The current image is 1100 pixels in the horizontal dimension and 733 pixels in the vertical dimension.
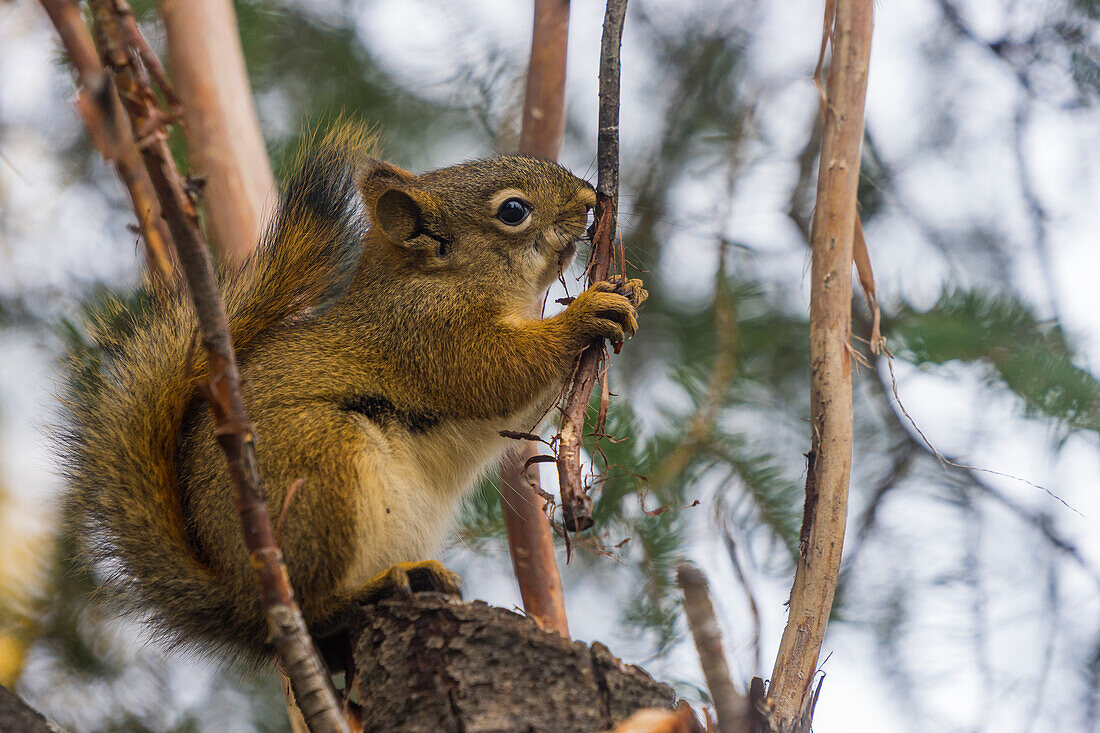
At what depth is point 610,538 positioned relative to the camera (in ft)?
8.56

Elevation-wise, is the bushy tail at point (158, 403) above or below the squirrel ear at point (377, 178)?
below

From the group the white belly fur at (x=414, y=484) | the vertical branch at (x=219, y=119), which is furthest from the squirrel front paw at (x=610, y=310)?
the vertical branch at (x=219, y=119)

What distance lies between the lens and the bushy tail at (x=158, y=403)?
71.7 inches

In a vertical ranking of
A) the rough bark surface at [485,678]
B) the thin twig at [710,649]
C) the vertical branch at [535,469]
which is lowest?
the thin twig at [710,649]

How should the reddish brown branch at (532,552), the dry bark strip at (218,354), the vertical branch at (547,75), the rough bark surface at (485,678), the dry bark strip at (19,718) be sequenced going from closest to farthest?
1. the dry bark strip at (218,354)
2. the dry bark strip at (19,718)
3. the rough bark surface at (485,678)
4. the reddish brown branch at (532,552)
5. the vertical branch at (547,75)

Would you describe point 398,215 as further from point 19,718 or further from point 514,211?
point 19,718

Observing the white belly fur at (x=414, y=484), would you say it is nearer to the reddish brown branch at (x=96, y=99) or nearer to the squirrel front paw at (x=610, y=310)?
the squirrel front paw at (x=610, y=310)

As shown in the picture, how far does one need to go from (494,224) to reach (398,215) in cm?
25

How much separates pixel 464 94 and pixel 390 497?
5.92 ft

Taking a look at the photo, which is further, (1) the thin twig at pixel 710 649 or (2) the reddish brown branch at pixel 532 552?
(2) the reddish brown branch at pixel 532 552

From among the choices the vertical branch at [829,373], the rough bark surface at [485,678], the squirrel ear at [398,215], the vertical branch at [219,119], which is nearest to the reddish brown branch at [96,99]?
the rough bark surface at [485,678]

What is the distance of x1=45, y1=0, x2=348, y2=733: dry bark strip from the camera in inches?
37.5

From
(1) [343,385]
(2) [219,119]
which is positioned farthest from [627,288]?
(2) [219,119]

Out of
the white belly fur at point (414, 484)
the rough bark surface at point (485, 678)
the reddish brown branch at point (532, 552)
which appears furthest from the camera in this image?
the reddish brown branch at point (532, 552)
